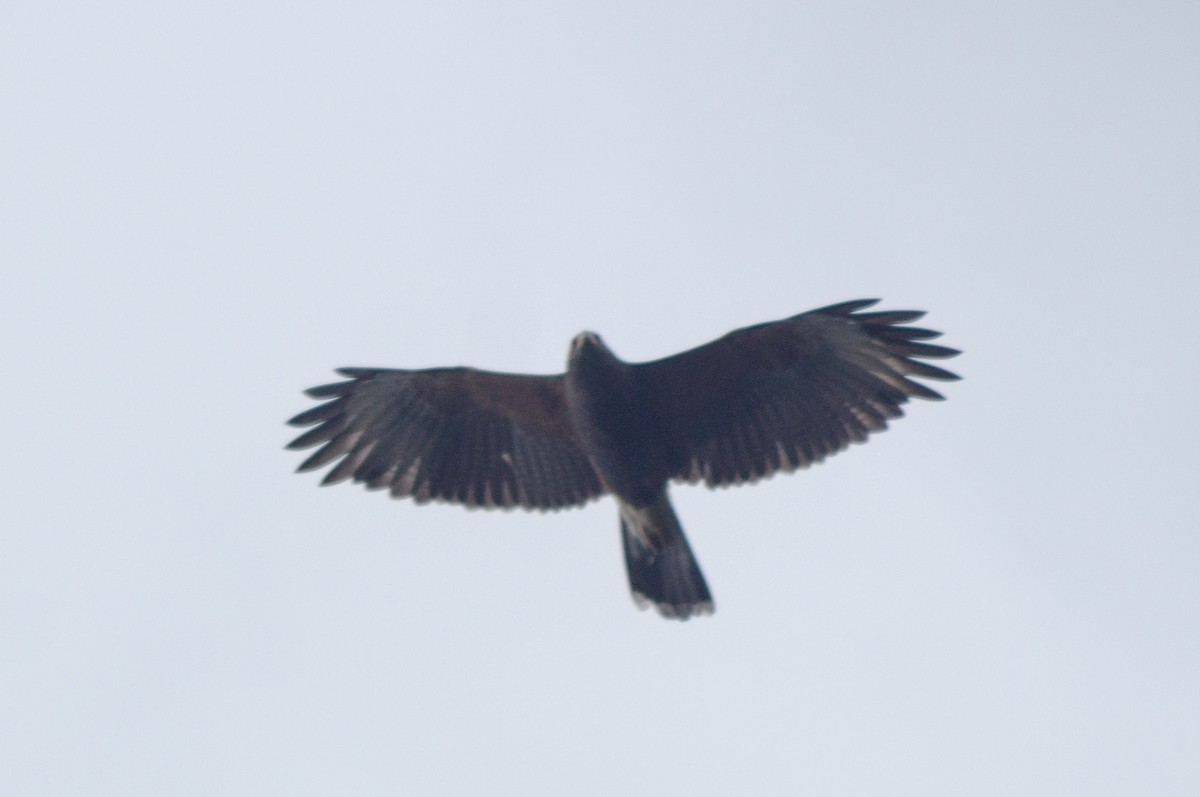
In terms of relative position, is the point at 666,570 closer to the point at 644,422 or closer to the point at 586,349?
the point at 644,422

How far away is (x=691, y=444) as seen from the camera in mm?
14289

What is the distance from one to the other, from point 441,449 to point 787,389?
294cm

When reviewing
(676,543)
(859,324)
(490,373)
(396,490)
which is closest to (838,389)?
(859,324)

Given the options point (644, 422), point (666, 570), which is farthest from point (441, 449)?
point (666, 570)

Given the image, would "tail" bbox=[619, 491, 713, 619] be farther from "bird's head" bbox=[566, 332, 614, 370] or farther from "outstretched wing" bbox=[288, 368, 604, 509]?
"bird's head" bbox=[566, 332, 614, 370]

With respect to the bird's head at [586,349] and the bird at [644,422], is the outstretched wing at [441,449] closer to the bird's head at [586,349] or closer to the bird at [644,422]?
the bird at [644,422]

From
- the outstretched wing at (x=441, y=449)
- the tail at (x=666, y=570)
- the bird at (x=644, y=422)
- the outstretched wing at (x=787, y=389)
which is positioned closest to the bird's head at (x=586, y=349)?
the bird at (x=644, y=422)

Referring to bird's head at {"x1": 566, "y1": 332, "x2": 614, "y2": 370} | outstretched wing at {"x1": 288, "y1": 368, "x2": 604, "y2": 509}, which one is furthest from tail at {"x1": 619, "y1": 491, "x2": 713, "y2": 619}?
bird's head at {"x1": 566, "y1": 332, "x2": 614, "y2": 370}

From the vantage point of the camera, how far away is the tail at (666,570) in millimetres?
13945

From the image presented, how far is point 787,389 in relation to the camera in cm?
1418

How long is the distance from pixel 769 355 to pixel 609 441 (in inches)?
60.9

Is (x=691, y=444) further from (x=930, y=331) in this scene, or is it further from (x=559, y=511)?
(x=930, y=331)

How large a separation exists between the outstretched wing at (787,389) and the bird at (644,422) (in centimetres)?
1

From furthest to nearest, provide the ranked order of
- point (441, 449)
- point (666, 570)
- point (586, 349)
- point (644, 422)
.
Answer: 1. point (441, 449)
2. point (666, 570)
3. point (644, 422)
4. point (586, 349)
